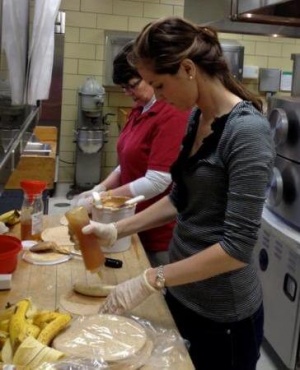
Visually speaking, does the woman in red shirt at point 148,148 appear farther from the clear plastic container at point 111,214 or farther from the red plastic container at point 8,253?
the red plastic container at point 8,253

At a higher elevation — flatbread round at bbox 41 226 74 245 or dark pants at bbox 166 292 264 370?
flatbread round at bbox 41 226 74 245

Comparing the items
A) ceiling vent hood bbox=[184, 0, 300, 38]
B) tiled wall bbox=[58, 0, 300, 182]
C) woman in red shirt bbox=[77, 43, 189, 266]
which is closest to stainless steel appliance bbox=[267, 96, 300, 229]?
ceiling vent hood bbox=[184, 0, 300, 38]

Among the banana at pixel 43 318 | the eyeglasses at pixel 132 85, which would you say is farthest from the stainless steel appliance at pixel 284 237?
the banana at pixel 43 318

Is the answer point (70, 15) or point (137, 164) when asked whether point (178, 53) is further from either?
point (70, 15)

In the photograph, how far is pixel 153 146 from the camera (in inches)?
74.0

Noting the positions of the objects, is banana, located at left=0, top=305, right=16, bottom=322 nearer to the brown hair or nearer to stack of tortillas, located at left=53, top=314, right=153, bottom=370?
stack of tortillas, located at left=53, top=314, right=153, bottom=370

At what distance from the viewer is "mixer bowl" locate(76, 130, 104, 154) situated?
5.14 metres

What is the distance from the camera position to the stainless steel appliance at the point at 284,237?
223 centimetres

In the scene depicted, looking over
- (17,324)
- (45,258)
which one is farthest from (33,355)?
(45,258)

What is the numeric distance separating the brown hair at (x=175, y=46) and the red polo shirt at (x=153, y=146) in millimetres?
509

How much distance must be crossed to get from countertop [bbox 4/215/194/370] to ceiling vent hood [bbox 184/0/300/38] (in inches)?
41.5

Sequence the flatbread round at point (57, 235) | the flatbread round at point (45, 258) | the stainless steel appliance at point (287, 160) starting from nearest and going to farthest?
the flatbread round at point (45, 258), the flatbread round at point (57, 235), the stainless steel appliance at point (287, 160)

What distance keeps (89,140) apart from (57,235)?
3.36 metres

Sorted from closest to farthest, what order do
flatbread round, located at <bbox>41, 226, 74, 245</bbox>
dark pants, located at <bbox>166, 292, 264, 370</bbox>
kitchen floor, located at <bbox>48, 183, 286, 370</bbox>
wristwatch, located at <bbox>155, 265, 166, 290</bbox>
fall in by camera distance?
wristwatch, located at <bbox>155, 265, 166, 290</bbox> → dark pants, located at <bbox>166, 292, 264, 370</bbox> → flatbread round, located at <bbox>41, 226, 74, 245</bbox> → kitchen floor, located at <bbox>48, 183, 286, 370</bbox>
